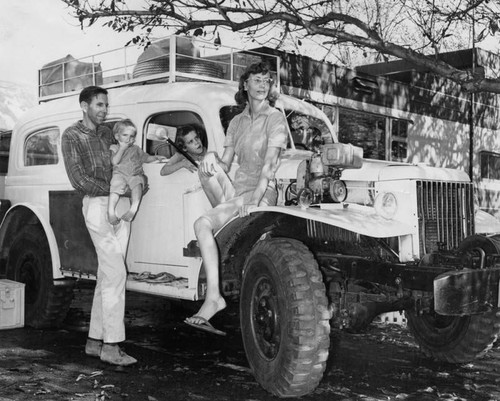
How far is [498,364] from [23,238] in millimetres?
4772

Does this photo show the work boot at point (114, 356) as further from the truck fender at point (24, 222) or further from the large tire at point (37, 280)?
the large tire at point (37, 280)

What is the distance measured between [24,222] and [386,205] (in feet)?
13.5

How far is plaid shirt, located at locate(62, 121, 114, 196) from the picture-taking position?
219 inches

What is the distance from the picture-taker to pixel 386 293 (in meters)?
4.86

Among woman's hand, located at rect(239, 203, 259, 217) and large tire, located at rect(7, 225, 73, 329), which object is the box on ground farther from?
woman's hand, located at rect(239, 203, 259, 217)

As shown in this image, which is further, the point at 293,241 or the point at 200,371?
the point at 200,371

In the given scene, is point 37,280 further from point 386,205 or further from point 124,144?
point 386,205

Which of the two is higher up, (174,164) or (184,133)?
(184,133)

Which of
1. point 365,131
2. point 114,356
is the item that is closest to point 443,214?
point 114,356

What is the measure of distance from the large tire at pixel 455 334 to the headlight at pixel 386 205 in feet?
4.08

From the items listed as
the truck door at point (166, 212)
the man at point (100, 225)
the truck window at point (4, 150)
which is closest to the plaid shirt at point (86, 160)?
the man at point (100, 225)

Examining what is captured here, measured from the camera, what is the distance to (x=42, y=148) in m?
7.36

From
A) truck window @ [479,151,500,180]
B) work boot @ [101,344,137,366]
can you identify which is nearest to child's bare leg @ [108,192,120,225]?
work boot @ [101,344,137,366]

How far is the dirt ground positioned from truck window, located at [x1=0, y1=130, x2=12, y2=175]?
2628mm
